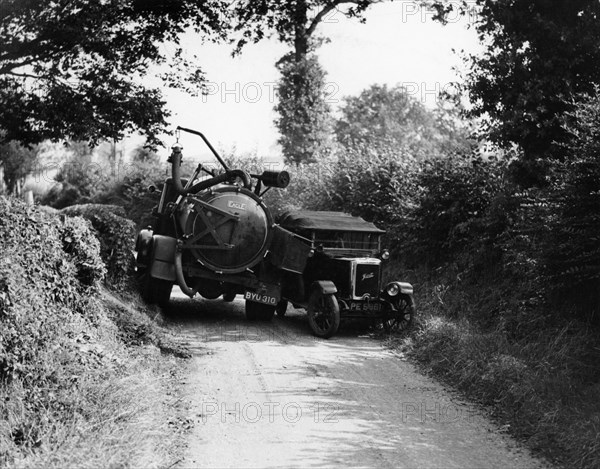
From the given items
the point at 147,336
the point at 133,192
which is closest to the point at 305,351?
the point at 147,336

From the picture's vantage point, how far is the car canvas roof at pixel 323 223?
1257 centimetres

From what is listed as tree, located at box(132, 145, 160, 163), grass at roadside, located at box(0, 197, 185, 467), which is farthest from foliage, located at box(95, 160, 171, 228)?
grass at roadside, located at box(0, 197, 185, 467)

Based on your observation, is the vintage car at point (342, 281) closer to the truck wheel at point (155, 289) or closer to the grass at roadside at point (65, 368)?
the truck wheel at point (155, 289)

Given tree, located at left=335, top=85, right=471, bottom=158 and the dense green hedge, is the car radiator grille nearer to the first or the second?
the dense green hedge

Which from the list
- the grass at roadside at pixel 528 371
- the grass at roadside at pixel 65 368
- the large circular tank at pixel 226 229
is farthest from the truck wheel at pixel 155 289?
the grass at roadside at pixel 528 371

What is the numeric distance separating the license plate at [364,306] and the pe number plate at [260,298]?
1.42m

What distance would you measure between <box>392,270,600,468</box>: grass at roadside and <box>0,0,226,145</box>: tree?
297 inches

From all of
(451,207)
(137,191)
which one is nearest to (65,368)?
(451,207)

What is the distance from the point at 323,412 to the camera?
24.5ft

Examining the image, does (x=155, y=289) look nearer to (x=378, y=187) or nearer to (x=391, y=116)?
(x=378, y=187)

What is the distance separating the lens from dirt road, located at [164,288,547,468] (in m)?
6.23

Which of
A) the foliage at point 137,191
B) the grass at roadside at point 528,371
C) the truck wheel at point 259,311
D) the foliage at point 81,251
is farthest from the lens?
the foliage at point 137,191

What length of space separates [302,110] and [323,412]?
81.1 ft

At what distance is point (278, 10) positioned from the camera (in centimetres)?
1797
